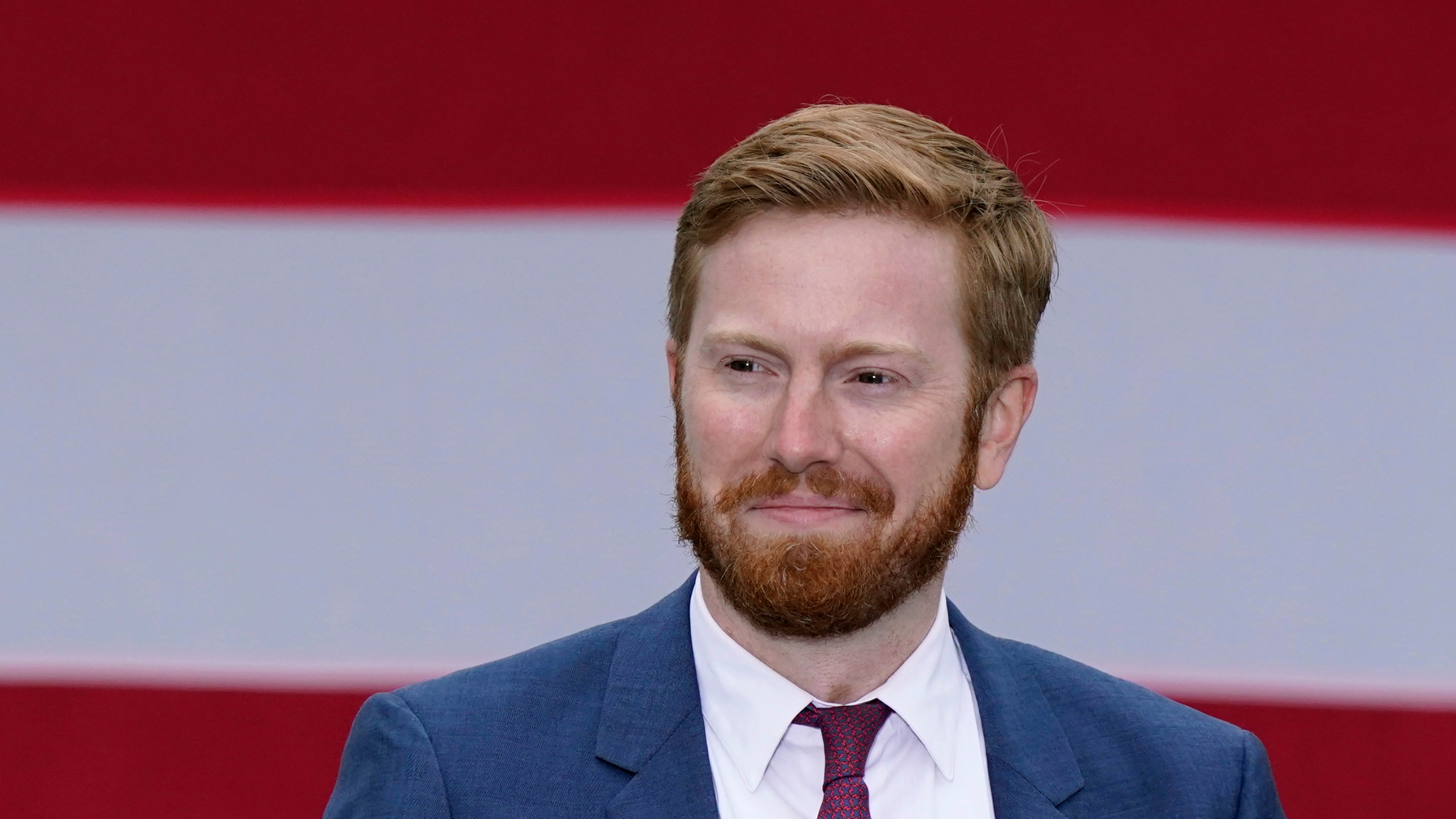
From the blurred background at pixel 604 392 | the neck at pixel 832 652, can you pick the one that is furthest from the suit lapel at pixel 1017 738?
the blurred background at pixel 604 392

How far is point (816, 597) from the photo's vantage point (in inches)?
57.1

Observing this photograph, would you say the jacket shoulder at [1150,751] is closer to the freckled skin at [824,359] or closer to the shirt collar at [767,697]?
the shirt collar at [767,697]

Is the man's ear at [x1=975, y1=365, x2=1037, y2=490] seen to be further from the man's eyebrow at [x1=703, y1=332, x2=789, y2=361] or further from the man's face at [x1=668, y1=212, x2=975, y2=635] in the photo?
the man's eyebrow at [x1=703, y1=332, x2=789, y2=361]

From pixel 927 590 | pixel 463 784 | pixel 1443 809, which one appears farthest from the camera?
pixel 1443 809

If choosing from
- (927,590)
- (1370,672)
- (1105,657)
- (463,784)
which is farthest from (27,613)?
(1370,672)

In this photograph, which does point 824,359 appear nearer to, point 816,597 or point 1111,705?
point 816,597

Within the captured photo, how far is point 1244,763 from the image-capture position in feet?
5.32

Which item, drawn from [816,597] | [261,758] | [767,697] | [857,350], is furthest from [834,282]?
[261,758]

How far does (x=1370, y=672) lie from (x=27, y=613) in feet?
6.71

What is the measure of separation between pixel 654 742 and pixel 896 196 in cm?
57

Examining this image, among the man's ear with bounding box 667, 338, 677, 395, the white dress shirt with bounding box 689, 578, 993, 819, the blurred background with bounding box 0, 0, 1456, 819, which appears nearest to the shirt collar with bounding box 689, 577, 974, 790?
the white dress shirt with bounding box 689, 578, 993, 819

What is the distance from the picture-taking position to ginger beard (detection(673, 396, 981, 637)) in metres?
1.45

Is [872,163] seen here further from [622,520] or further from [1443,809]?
[1443,809]

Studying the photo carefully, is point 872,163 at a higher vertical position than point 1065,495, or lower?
higher
